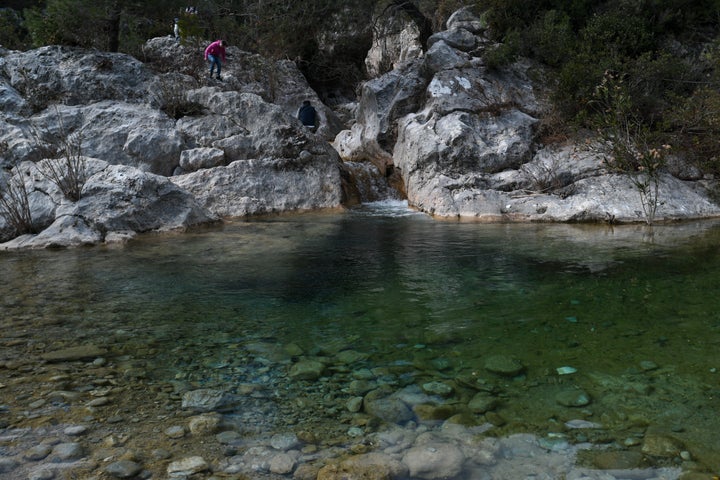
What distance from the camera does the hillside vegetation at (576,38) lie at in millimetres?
13148

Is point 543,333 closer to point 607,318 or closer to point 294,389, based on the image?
point 607,318

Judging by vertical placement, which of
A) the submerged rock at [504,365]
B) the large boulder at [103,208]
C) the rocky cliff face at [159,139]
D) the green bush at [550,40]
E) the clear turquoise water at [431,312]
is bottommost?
the submerged rock at [504,365]

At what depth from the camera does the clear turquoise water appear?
369cm

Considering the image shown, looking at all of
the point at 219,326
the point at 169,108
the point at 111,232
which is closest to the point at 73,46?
the point at 169,108

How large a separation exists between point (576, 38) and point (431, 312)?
14.9m

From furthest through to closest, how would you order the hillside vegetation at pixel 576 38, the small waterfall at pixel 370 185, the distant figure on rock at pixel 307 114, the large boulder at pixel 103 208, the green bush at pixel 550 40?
the distant figure on rock at pixel 307 114 → the small waterfall at pixel 370 185 → the green bush at pixel 550 40 → the hillside vegetation at pixel 576 38 → the large boulder at pixel 103 208

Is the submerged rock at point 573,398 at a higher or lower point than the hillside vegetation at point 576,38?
lower

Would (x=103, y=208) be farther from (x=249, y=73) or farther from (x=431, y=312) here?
(x=249, y=73)

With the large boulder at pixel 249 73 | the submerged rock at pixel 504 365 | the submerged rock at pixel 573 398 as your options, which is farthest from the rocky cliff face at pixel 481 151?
the submerged rock at pixel 573 398

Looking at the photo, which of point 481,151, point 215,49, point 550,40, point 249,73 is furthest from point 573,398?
point 249,73

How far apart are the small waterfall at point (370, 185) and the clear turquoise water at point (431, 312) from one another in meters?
7.07

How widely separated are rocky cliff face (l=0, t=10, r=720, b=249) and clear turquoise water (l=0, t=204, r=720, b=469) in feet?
7.85

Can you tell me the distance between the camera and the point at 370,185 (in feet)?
55.7

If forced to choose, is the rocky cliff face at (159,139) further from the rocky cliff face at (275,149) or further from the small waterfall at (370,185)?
the small waterfall at (370,185)
